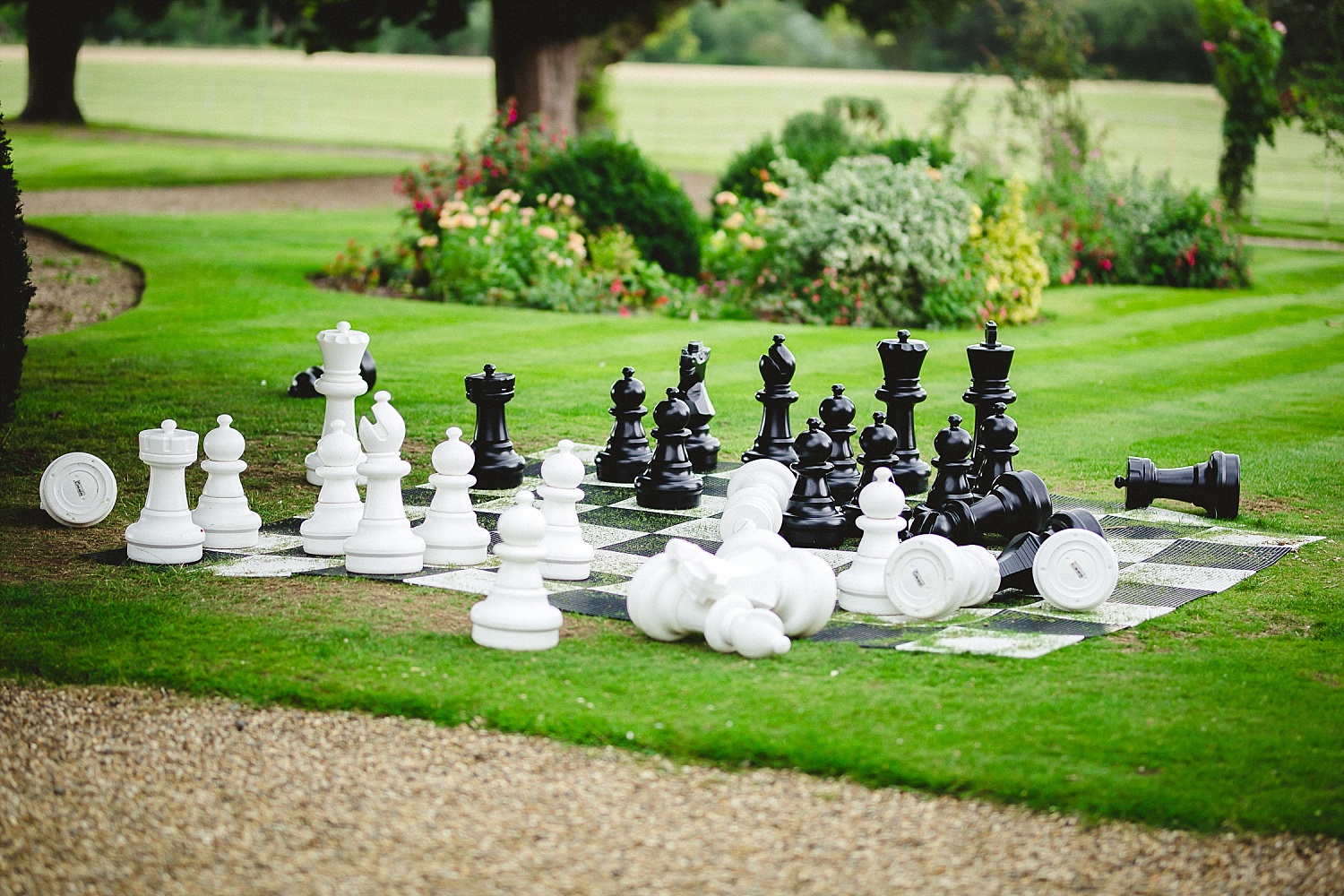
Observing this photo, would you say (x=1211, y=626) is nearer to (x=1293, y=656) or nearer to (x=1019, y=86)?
(x=1293, y=656)

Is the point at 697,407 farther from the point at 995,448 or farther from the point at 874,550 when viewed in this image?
the point at 874,550

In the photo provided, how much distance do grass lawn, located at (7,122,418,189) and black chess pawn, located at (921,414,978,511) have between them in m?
21.4

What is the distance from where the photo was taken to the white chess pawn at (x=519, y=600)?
4.54m

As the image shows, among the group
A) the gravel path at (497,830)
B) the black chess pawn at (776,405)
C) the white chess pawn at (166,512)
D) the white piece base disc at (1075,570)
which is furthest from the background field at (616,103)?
the gravel path at (497,830)

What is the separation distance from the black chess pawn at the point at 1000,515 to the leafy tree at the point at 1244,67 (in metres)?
18.8

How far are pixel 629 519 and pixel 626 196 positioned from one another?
8888 mm

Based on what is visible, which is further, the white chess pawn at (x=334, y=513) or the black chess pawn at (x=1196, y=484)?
the black chess pawn at (x=1196, y=484)

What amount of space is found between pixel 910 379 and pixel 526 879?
3.81 metres

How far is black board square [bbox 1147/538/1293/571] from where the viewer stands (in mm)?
5773

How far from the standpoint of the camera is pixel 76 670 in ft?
14.3

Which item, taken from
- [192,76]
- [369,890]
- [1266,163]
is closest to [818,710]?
[369,890]

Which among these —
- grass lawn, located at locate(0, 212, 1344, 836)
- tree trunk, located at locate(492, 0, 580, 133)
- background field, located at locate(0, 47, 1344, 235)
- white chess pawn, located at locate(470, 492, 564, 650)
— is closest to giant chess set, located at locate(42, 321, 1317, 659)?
white chess pawn, located at locate(470, 492, 564, 650)

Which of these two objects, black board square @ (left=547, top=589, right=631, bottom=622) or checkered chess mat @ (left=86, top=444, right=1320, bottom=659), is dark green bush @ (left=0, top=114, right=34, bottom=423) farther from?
black board square @ (left=547, top=589, right=631, bottom=622)

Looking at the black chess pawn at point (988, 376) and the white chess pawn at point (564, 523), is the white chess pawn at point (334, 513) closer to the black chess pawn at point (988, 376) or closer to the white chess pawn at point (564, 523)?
the white chess pawn at point (564, 523)
